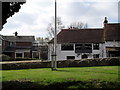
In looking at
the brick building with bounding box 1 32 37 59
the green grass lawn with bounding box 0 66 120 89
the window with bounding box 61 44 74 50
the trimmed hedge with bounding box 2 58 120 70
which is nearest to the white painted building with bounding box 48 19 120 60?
the window with bounding box 61 44 74 50

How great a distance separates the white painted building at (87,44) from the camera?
47000mm

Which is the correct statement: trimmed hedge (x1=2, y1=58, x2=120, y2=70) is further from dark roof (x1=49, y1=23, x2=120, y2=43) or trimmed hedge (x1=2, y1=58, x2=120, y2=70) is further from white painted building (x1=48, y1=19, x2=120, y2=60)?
dark roof (x1=49, y1=23, x2=120, y2=43)

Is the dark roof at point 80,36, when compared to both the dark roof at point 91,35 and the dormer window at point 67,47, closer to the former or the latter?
the dark roof at point 91,35

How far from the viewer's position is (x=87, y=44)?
158ft

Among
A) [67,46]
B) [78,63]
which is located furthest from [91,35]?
[78,63]

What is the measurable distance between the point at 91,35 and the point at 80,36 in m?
2.42

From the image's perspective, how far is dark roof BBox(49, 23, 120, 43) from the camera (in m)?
47.1

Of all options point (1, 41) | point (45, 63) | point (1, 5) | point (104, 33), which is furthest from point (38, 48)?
point (1, 5)

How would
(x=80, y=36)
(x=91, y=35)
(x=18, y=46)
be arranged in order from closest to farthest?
(x=80, y=36), (x=91, y=35), (x=18, y=46)

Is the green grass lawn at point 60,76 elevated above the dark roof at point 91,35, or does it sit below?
below

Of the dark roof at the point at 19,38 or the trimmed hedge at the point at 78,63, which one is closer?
the trimmed hedge at the point at 78,63

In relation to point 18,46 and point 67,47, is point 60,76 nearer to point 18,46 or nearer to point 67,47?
point 67,47

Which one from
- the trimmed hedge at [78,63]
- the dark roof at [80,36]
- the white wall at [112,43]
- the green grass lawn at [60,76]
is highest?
the dark roof at [80,36]

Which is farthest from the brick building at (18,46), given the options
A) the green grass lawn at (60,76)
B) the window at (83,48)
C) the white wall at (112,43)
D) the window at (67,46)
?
the green grass lawn at (60,76)
